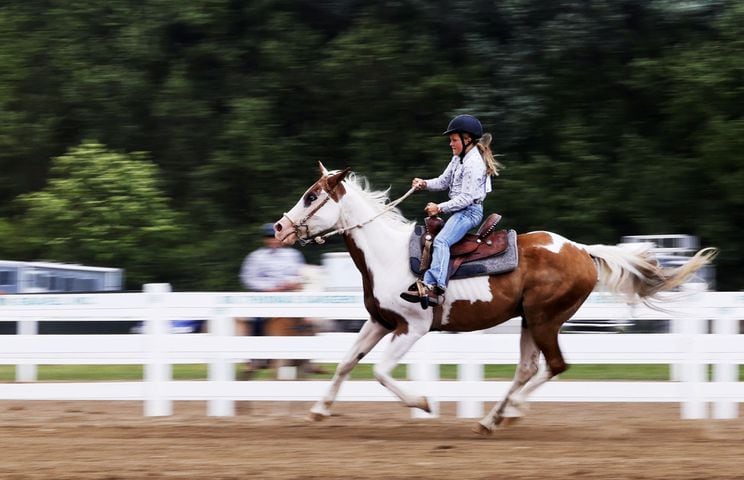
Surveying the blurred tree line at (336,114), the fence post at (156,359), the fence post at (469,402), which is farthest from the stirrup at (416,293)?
the blurred tree line at (336,114)

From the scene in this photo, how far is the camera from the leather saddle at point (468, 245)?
10328mm

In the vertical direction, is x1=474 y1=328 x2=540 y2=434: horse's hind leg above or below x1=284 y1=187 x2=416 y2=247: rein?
below

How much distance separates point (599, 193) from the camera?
26938mm

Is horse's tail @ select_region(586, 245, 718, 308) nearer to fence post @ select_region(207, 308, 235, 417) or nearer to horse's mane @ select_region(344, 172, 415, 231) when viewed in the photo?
horse's mane @ select_region(344, 172, 415, 231)

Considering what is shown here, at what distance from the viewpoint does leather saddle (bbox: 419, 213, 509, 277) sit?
10328mm

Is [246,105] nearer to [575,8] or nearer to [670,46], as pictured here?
[575,8]

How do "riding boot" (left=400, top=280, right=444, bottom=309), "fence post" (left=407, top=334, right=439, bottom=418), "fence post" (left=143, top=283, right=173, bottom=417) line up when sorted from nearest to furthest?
"riding boot" (left=400, top=280, right=444, bottom=309) < "fence post" (left=407, top=334, right=439, bottom=418) < "fence post" (left=143, top=283, right=173, bottom=417)

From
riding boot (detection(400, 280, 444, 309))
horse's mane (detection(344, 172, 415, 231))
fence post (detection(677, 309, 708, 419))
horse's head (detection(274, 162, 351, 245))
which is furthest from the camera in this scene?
fence post (detection(677, 309, 708, 419))

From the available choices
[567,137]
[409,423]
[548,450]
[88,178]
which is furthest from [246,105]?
[548,450]

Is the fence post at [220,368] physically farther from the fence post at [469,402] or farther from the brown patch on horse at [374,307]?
the fence post at [469,402]

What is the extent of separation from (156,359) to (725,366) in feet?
18.2

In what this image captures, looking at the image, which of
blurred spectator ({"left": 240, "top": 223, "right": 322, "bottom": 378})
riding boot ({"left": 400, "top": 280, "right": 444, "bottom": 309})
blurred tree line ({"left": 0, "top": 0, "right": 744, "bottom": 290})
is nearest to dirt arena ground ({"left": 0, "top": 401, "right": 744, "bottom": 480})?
riding boot ({"left": 400, "top": 280, "right": 444, "bottom": 309})

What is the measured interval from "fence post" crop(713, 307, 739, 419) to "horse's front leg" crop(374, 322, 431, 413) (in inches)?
123

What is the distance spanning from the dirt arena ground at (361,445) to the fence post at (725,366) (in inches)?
9.6
